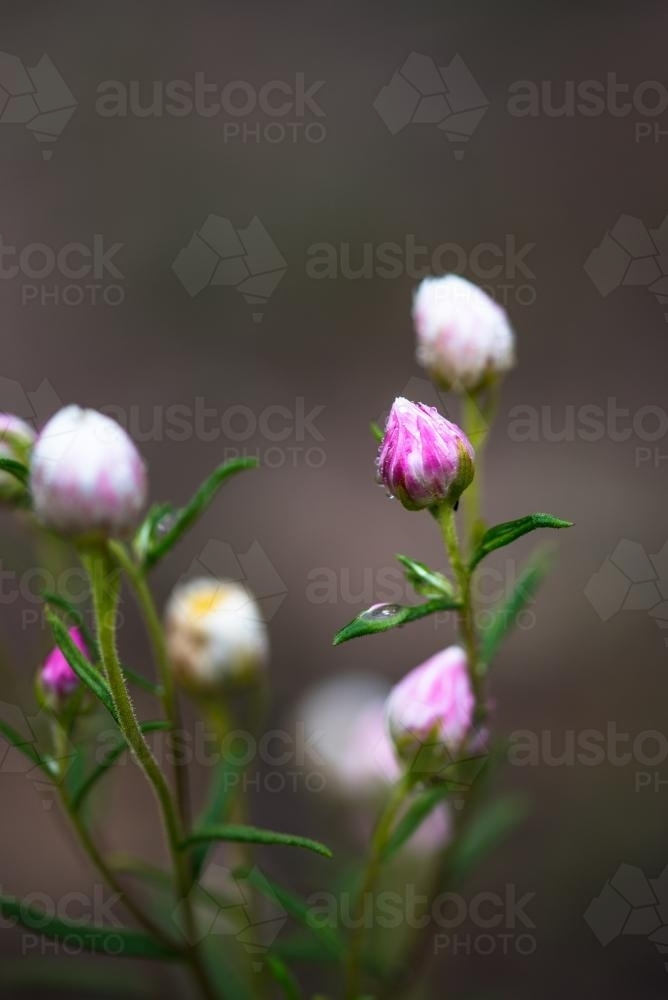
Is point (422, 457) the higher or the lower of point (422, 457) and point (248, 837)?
the higher

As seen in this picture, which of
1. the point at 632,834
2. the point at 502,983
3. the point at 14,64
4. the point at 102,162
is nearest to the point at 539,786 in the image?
the point at 632,834

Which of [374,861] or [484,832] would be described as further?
[484,832]
